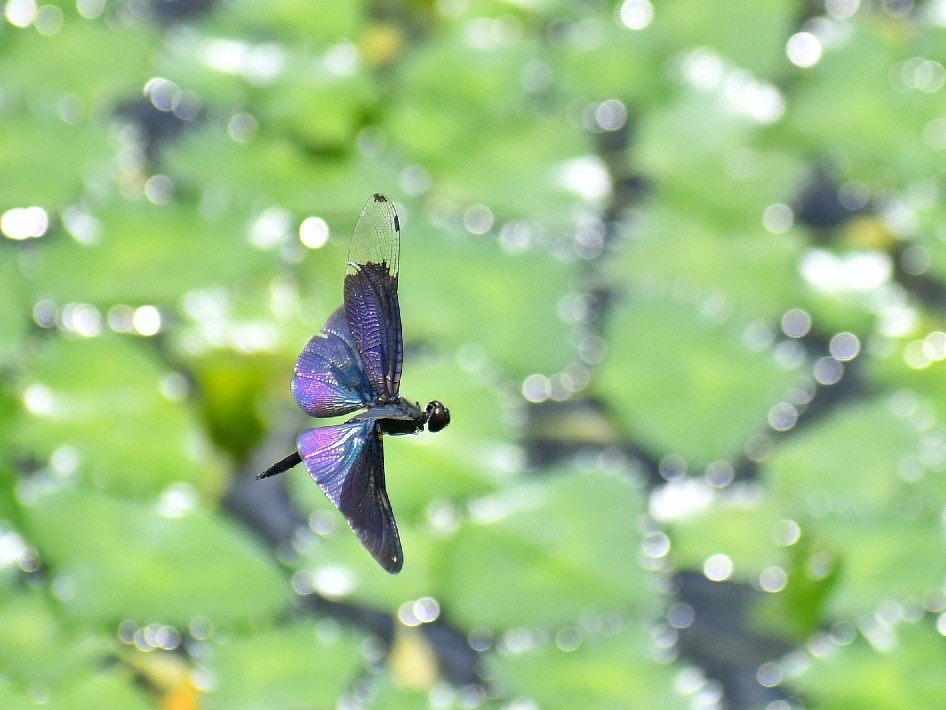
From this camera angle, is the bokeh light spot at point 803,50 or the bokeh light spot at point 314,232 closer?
the bokeh light spot at point 314,232

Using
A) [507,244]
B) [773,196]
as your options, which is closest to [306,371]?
[507,244]

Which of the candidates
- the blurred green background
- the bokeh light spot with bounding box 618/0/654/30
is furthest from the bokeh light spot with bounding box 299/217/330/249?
the bokeh light spot with bounding box 618/0/654/30

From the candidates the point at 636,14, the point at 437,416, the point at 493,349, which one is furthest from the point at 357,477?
the point at 636,14

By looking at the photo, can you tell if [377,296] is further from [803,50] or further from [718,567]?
[803,50]

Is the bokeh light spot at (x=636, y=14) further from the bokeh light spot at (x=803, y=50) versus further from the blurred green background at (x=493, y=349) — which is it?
the bokeh light spot at (x=803, y=50)

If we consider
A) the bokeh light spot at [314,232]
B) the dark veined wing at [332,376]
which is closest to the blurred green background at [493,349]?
the bokeh light spot at [314,232]

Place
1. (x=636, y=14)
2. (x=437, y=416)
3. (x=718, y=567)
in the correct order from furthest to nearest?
(x=636, y=14) → (x=718, y=567) → (x=437, y=416)
